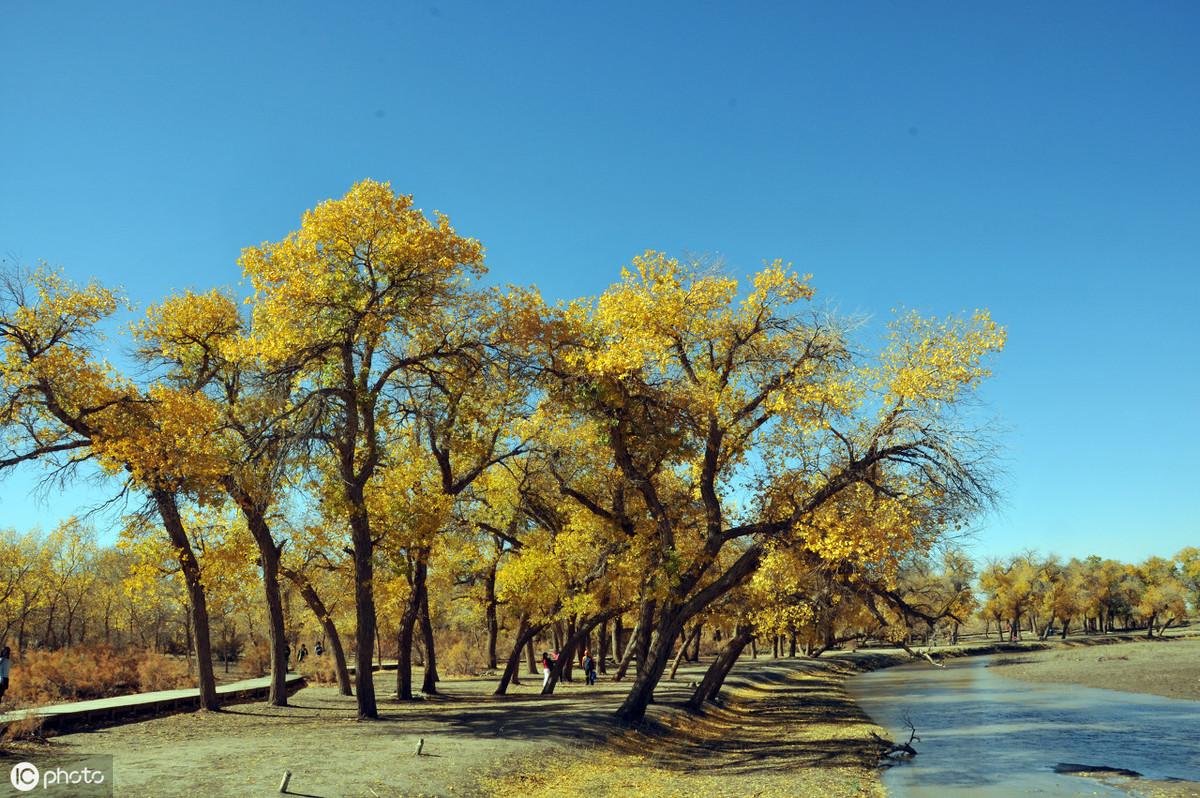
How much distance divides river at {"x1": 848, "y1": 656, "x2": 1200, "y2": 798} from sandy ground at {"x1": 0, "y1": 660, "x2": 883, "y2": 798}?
2.26 metres

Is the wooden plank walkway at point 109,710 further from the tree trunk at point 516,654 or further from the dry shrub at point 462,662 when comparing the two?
the dry shrub at point 462,662

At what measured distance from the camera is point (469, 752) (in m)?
17.5

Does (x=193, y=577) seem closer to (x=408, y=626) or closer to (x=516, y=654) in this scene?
(x=408, y=626)

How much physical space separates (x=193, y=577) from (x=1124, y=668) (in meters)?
71.7

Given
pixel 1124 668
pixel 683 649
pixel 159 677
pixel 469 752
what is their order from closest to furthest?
pixel 469 752
pixel 159 677
pixel 683 649
pixel 1124 668

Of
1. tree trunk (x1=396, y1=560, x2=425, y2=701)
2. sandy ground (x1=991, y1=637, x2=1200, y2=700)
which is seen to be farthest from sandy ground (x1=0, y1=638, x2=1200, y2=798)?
sandy ground (x1=991, y1=637, x2=1200, y2=700)

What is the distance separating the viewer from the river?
2088 centimetres

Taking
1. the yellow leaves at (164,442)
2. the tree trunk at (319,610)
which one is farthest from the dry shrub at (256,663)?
the yellow leaves at (164,442)

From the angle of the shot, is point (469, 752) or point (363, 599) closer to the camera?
point (469, 752)

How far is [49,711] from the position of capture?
20.4 metres

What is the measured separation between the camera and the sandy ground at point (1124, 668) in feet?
168

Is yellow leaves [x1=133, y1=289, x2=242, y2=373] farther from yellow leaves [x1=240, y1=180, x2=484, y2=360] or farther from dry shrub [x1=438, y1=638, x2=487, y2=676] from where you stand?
dry shrub [x1=438, y1=638, x2=487, y2=676]

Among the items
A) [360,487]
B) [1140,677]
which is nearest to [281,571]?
[360,487]

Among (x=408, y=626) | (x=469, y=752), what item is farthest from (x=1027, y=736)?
(x=408, y=626)
